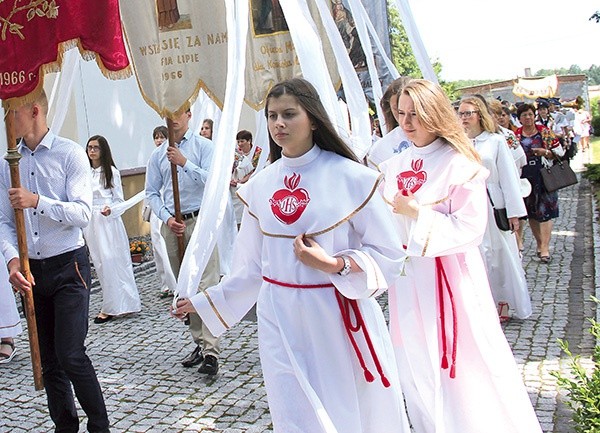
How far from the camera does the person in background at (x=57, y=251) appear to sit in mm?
4691

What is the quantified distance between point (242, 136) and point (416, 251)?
6776mm

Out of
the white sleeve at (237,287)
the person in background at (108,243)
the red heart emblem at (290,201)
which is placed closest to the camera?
the red heart emblem at (290,201)

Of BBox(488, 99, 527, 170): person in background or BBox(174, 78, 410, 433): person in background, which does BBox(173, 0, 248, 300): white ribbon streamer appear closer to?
BBox(174, 78, 410, 433): person in background

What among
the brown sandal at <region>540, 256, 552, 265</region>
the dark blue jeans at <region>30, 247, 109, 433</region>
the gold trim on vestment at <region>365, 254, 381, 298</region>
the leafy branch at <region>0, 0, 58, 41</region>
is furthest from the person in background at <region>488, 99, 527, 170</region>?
the gold trim on vestment at <region>365, 254, 381, 298</region>

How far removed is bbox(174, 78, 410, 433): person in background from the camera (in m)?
3.56

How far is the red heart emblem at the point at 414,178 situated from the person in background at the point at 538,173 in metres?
5.60

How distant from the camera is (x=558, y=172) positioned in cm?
1025

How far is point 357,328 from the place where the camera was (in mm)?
3676

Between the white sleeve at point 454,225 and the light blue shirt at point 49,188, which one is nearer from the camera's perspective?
the white sleeve at point 454,225

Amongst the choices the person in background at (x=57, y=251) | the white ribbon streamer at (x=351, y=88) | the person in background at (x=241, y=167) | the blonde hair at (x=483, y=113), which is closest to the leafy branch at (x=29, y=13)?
the person in background at (x=57, y=251)

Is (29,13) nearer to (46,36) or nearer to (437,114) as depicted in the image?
(46,36)

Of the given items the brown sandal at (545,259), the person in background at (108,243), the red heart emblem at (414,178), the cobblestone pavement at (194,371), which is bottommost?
the brown sandal at (545,259)

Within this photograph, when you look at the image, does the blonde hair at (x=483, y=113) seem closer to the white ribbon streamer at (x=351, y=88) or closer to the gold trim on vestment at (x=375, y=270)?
the white ribbon streamer at (x=351, y=88)

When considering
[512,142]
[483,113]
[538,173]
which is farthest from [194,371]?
[538,173]
